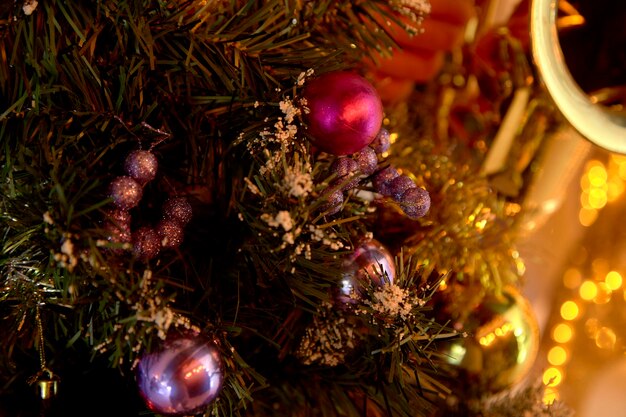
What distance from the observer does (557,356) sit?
73 cm

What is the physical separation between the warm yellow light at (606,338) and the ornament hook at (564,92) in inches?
14.2

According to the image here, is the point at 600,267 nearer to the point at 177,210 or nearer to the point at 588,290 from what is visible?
the point at 588,290

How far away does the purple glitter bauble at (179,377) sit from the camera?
0.31 m

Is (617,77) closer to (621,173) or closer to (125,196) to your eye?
(621,173)

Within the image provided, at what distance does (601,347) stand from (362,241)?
52 centimetres

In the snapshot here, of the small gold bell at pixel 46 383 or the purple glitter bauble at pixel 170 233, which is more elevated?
the purple glitter bauble at pixel 170 233

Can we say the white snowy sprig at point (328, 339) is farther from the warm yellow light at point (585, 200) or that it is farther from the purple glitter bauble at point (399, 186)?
the warm yellow light at point (585, 200)

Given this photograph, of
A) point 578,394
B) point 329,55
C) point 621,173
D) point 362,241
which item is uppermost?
point 329,55

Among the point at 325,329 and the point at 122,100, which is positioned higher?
the point at 122,100

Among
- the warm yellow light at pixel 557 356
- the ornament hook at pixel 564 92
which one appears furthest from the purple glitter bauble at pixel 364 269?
the warm yellow light at pixel 557 356

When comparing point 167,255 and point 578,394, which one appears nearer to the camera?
point 167,255

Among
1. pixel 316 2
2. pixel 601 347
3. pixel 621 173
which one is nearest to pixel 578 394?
pixel 601 347

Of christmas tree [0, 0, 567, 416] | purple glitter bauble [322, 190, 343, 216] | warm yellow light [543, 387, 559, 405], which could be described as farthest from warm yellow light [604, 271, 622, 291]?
purple glitter bauble [322, 190, 343, 216]

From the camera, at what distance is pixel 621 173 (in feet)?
2.41
